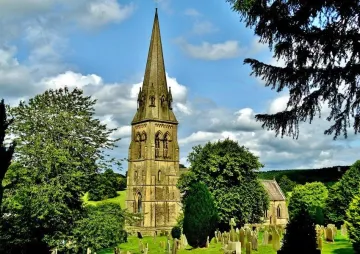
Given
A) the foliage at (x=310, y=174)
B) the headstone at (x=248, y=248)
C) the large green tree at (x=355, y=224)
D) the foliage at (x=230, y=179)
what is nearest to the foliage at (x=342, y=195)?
the foliage at (x=230, y=179)

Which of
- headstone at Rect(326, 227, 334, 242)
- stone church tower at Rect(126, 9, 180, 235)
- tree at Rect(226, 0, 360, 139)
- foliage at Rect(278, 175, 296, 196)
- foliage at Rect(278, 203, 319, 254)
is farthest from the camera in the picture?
foliage at Rect(278, 175, 296, 196)

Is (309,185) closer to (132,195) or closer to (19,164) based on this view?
(132,195)

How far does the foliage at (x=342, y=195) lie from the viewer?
38.2 m

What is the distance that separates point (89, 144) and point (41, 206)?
383 cm

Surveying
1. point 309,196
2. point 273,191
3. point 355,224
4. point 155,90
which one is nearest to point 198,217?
point 355,224

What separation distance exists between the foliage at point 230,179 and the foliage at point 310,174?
26.1 meters

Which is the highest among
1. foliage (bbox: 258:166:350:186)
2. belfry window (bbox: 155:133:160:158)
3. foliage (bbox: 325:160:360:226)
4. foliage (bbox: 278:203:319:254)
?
belfry window (bbox: 155:133:160:158)

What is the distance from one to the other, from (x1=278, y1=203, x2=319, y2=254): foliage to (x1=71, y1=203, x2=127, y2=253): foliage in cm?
839

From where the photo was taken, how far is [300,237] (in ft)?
40.4

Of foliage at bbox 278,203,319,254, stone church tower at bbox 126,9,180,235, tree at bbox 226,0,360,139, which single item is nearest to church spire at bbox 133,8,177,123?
stone church tower at bbox 126,9,180,235

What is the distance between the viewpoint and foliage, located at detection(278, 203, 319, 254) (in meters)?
12.2

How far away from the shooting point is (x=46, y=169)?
17328mm

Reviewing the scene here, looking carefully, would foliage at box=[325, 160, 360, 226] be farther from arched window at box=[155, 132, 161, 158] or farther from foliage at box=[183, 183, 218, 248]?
arched window at box=[155, 132, 161, 158]

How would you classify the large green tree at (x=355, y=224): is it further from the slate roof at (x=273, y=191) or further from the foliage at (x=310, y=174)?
the foliage at (x=310, y=174)
